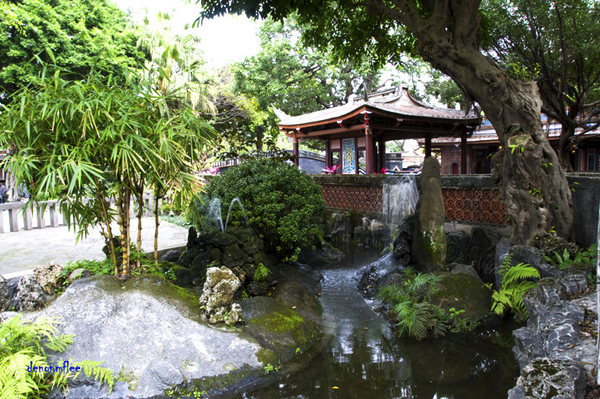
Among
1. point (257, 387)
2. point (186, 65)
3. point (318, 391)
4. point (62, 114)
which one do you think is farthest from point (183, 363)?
point (186, 65)

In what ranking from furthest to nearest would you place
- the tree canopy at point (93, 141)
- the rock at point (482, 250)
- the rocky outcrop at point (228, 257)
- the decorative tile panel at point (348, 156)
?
the decorative tile panel at point (348, 156), the rock at point (482, 250), the rocky outcrop at point (228, 257), the tree canopy at point (93, 141)

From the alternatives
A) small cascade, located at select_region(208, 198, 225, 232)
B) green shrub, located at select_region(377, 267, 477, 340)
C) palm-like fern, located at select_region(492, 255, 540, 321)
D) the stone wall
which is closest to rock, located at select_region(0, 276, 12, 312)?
small cascade, located at select_region(208, 198, 225, 232)

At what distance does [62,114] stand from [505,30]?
13.3 meters

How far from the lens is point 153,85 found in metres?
5.07

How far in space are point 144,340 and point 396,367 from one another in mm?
2708

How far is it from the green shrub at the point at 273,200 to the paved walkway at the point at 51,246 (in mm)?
2200

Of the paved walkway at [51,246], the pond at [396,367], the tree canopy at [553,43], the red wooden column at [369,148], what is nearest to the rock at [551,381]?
the pond at [396,367]

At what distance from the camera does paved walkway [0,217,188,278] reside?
24.1 feet

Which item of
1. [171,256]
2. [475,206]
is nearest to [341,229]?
[475,206]

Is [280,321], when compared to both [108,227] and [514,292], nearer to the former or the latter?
[108,227]

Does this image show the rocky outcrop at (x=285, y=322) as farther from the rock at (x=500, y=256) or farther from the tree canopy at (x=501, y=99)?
the tree canopy at (x=501, y=99)

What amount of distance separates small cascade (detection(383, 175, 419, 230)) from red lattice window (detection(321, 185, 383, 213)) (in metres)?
0.40

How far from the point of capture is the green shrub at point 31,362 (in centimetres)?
318

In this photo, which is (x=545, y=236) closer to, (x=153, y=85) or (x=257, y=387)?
(x=257, y=387)
